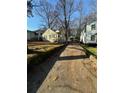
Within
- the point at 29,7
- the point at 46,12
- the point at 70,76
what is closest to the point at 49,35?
the point at 46,12

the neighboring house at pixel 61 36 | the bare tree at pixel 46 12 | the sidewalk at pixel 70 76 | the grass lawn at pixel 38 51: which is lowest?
the sidewalk at pixel 70 76

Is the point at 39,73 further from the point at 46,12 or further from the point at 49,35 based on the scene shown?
the point at 46,12

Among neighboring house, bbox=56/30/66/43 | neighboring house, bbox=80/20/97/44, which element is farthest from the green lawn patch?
neighboring house, bbox=56/30/66/43

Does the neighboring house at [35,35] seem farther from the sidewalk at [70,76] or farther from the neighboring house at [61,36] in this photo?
the sidewalk at [70,76]

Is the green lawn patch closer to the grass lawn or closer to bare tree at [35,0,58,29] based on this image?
the grass lawn

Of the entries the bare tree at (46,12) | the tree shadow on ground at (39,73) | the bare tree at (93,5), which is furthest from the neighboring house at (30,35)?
the bare tree at (93,5)
